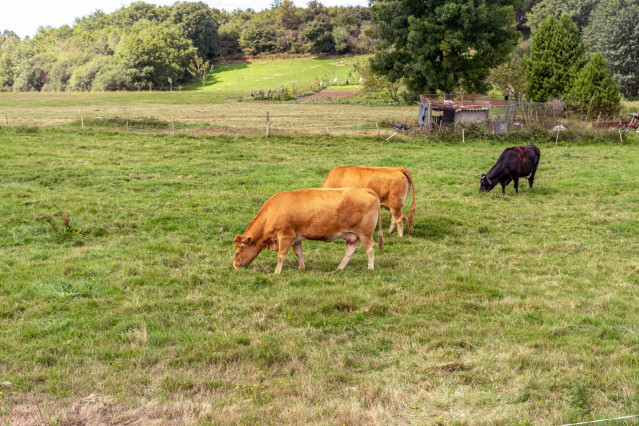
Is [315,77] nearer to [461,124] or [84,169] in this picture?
[461,124]

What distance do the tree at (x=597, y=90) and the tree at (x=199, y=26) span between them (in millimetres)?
89520

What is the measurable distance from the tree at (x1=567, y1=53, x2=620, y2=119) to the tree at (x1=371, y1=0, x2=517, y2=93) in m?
6.09

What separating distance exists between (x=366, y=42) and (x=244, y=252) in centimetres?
10354

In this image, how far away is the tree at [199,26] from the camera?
114312 millimetres

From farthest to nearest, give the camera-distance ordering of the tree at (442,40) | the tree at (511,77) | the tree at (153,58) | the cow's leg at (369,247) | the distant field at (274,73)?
the tree at (153,58) → the distant field at (274,73) → the tree at (511,77) → the tree at (442,40) → the cow's leg at (369,247)

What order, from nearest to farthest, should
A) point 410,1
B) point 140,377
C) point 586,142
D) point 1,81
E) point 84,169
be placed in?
point 140,377 < point 84,169 < point 586,142 < point 410,1 < point 1,81

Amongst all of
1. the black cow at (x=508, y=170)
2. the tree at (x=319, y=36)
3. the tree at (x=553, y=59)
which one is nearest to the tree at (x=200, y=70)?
the tree at (x=319, y=36)

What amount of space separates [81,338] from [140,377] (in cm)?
149

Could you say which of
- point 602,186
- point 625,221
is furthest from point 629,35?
point 625,221

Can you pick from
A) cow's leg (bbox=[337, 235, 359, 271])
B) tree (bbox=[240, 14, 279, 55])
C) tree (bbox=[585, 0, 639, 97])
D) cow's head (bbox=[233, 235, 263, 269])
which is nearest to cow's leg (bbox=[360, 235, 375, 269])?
cow's leg (bbox=[337, 235, 359, 271])

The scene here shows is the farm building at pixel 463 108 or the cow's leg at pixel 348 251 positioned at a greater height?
the farm building at pixel 463 108

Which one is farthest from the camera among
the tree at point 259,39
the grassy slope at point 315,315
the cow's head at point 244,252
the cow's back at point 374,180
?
the tree at point 259,39

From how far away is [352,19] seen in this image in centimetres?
11694

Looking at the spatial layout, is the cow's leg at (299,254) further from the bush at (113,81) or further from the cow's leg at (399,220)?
the bush at (113,81)
